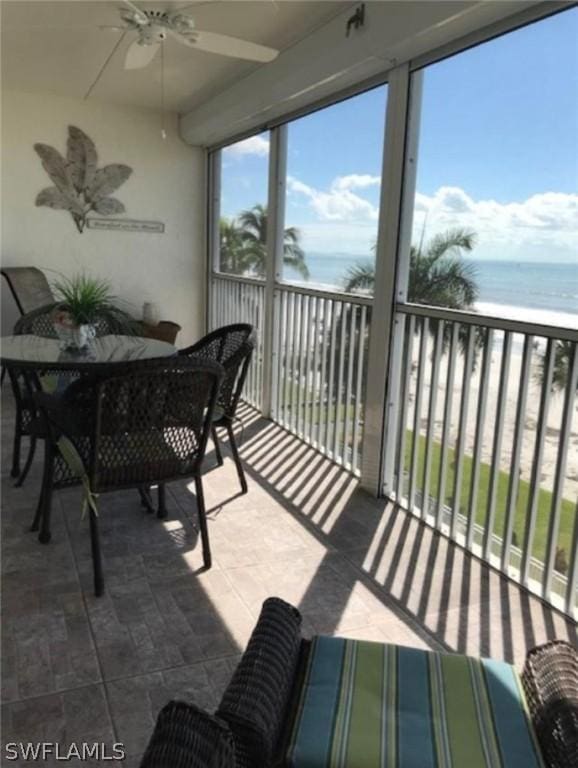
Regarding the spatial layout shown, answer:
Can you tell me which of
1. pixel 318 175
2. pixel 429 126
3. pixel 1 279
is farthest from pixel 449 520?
pixel 1 279

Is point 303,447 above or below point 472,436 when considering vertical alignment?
below

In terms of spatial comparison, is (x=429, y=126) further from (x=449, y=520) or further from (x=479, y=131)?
(x=449, y=520)

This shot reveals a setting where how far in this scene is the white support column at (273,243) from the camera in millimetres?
4594

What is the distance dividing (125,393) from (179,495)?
1.24m

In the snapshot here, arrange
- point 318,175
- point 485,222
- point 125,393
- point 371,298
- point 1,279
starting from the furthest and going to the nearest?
point 1,279 < point 318,175 < point 371,298 < point 485,222 < point 125,393

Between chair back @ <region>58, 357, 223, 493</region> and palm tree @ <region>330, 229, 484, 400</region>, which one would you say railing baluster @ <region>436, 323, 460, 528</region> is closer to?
palm tree @ <region>330, 229, 484, 400</region>

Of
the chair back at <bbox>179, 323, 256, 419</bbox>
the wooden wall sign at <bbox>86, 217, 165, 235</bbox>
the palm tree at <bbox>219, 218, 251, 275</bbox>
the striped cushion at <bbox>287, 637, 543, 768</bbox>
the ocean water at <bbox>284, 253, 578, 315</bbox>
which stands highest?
the wooden wall sign at <bbox>86, 217, 165, 235</bbox>

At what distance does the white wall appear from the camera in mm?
5488

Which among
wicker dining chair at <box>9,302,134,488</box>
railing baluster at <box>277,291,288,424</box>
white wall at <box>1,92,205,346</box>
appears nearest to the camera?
wicker dining chair at <box>9,302,134,488</box>

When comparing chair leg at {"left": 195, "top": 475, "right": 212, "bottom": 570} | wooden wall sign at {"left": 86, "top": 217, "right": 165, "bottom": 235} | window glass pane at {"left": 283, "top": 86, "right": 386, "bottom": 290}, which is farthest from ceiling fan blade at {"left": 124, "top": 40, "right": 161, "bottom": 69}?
wooden wall sign at {"left": 86, "top": 217, "right": 165, "bottom": 235}

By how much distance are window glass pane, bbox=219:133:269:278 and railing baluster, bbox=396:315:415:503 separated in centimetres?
218

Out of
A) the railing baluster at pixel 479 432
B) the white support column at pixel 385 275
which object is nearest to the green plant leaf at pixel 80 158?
the white support column at pixel 385 275

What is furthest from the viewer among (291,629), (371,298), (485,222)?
(371,298)

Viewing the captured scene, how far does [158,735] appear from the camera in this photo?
0.96 metres
